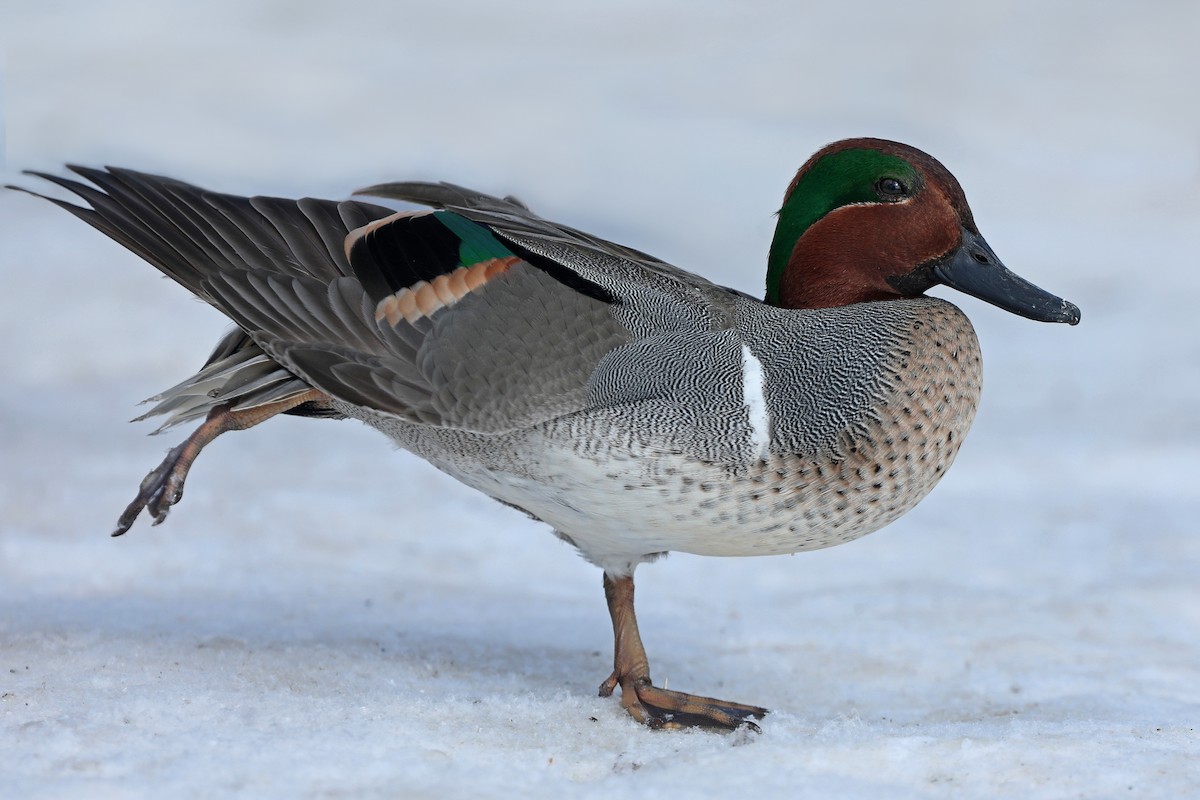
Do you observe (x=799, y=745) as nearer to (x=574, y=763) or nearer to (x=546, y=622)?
(x=574, y=763)

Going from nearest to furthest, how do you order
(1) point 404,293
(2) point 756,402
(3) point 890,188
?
1. (2) point 756,402
2. (1) point 404,293
3. (3) point 890,188

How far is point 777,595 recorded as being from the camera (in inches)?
191

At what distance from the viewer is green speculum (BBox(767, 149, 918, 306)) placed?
3.15 m

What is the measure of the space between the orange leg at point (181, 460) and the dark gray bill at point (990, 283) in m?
1.52

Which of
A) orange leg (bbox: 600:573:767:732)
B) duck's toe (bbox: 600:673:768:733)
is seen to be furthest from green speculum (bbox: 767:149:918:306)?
duck's toe (bbox: 600:673:768:733)

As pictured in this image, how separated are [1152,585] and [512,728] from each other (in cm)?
276

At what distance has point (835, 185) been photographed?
318cm

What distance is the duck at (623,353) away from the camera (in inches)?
112

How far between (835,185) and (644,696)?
128 cm

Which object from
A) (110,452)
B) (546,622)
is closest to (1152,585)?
(546,622)

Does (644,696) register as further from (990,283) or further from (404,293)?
(990,283)

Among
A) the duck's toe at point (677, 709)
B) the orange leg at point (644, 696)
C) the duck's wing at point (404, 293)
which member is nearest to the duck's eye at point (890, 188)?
the duck's wing at point (404, 293)

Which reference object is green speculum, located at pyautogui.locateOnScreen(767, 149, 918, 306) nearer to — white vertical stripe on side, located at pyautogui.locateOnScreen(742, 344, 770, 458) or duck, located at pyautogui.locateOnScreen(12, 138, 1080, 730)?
duck, located at pyautogui.locateOnScreen(12, 138, 1080, 730)

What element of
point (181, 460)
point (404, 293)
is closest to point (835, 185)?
point (404, 293)
